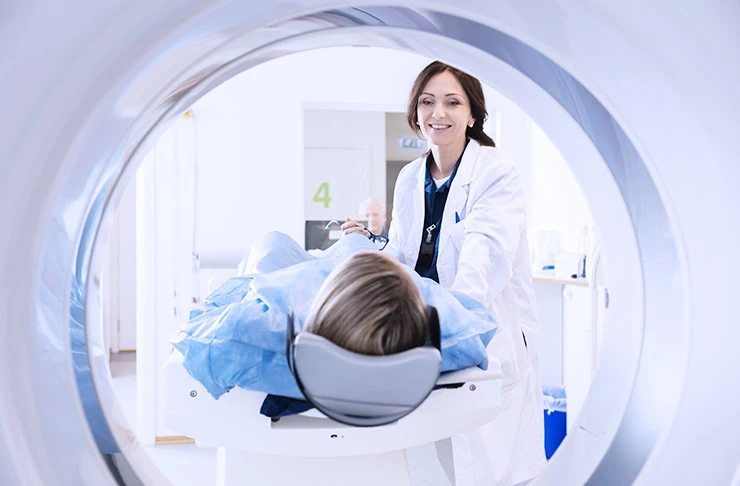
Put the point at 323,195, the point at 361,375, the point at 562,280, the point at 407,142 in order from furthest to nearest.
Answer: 1. the point at 407,142
2. the point at 323,195
3. the point at 562,280
4. the point at 361,375

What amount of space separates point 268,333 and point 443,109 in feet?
3.15

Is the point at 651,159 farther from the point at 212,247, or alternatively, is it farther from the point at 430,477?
the point at 212,247

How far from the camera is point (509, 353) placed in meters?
1.68

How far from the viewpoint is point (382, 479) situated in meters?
1.31

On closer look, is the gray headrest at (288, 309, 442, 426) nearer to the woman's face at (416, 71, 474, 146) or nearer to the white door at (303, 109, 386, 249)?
the woman's face at (416, 71, 474, 146)

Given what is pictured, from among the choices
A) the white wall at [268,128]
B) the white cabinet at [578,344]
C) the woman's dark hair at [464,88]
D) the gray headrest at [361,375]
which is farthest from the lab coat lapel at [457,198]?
the white wall at [268,128]

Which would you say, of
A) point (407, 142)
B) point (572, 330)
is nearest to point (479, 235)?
point (572, 330)

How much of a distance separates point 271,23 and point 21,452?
1.34 ft

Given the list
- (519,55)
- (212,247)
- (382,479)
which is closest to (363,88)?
(212,247)

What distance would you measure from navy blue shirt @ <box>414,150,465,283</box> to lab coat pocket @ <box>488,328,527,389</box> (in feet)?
0.74

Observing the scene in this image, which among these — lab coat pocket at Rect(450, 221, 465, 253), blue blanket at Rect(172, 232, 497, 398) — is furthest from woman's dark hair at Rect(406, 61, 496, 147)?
blue blanket at Rect(172, 232, 497, 398)

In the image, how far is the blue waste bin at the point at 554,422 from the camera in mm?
3076

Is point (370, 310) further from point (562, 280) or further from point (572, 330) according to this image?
point (572, 330)

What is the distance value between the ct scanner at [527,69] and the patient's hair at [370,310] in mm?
311
